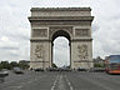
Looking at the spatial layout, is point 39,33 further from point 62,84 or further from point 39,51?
point 62,84

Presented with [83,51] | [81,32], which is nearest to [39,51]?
[83,51]

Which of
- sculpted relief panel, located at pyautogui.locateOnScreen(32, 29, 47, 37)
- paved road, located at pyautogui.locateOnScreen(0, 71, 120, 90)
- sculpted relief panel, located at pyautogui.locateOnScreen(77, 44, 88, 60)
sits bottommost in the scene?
paved road, located at pyautogui.locateOnScreen(0, 71, 120, 90)

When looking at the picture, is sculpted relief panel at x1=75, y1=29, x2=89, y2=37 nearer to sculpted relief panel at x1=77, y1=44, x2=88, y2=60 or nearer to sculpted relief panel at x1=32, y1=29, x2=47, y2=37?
sculpted relief panel at x1=77, y1=44, x2=88, y2=60

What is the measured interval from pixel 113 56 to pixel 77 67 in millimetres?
26569

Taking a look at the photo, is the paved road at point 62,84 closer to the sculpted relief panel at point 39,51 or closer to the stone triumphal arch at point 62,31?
the sculpted relief panel at point 39,51

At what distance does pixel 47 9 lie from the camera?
67.4 m

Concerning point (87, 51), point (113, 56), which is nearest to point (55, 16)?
point (87, 51)

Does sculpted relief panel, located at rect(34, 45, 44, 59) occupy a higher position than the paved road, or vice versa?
sculpted relief panel, located at rect(34, 45, 44, 59)

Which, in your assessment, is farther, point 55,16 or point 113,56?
point 55,16

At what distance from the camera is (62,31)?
68625mm

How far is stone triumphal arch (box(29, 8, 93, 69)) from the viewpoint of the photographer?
6538 cm

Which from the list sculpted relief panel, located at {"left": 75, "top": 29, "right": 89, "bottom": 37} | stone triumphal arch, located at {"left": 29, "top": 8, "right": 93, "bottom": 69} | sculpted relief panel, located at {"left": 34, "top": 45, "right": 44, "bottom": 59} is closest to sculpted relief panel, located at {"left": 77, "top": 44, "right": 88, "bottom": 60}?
stone triumphal arch, located at {"left": 29, "top": 8, "right": 93, "bottom": 69}

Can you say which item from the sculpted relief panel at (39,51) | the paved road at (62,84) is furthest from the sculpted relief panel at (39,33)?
the paved road at (62,84)

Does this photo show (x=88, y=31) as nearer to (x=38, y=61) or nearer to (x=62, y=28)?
(x=62, y=28)
